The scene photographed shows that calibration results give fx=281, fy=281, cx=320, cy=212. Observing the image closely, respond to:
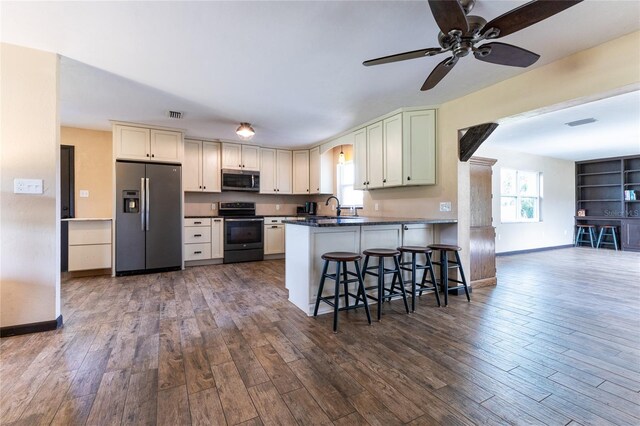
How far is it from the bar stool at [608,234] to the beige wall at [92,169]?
1124cm

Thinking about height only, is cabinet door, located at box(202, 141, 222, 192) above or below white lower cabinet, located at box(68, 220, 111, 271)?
above

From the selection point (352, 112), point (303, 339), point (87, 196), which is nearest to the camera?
point (303, 339)

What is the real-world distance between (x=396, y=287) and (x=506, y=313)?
111 centimetres

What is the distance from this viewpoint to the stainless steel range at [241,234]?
5.32m

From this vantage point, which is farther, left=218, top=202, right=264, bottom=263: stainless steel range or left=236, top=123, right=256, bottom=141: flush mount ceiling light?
left=218, top=202, right=264, bottom=263: stainless steel range

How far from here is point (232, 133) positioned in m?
5.00

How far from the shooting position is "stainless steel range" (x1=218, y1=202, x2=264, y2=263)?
5324mm

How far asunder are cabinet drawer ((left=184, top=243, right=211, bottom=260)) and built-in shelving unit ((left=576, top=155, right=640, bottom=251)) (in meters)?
9.56

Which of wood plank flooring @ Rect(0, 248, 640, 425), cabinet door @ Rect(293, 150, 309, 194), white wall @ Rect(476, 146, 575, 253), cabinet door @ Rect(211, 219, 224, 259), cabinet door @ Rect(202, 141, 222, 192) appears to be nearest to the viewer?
wood plank flooring @ Rect(0, 248, 640, 425)

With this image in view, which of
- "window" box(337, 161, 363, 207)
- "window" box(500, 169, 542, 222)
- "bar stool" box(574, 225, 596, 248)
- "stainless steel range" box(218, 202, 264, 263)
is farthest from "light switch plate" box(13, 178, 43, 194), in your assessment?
"bar stool" box(574, 225, 596, 248)

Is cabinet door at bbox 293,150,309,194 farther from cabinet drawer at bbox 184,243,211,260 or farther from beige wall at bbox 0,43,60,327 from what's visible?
beige wall at bbox 0,43,60,327

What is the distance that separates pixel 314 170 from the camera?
6082mm

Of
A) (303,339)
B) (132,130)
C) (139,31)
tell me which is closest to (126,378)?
(303,339)

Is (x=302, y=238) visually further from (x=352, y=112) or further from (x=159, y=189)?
(x=159, y=189)
